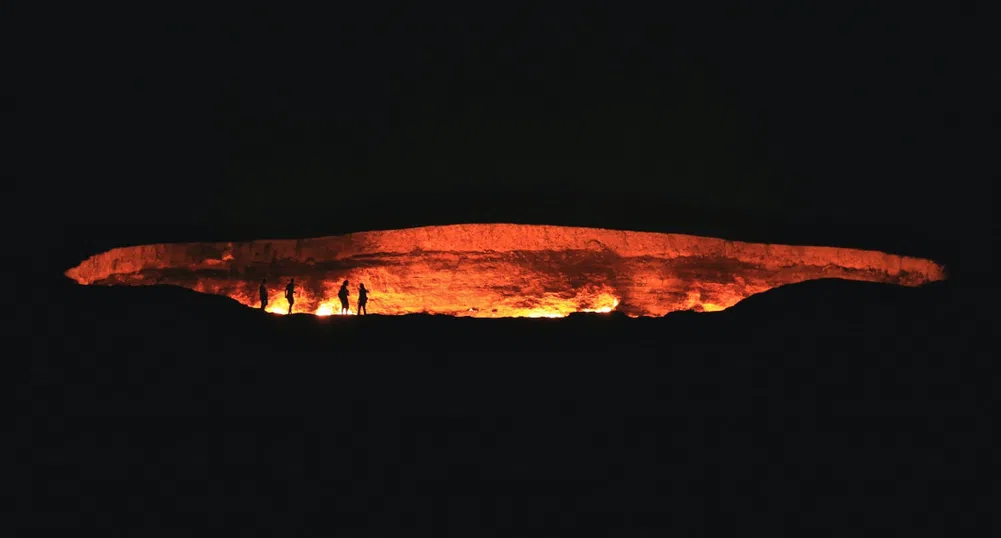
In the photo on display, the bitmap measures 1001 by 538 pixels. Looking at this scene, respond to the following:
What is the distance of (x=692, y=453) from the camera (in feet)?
32.4

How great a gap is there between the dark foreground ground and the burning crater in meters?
4.28

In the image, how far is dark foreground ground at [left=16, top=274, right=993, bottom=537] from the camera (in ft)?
30.3

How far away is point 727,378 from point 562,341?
6.34ft

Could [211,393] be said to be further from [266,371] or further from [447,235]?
[447,235]

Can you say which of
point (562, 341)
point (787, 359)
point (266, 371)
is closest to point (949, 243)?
point (787, 359)

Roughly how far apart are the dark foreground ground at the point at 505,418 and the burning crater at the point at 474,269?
14.0 ft

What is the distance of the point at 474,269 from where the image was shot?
15.8m

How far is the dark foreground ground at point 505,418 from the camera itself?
9242 mm

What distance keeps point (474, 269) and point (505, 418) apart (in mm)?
6030

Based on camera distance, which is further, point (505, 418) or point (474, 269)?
point (474, 269)

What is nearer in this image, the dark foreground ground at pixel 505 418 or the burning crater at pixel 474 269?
the dark foreground ground at pixel 505 418

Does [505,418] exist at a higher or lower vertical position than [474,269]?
lower

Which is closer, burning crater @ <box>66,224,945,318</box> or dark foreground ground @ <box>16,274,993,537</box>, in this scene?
dark foreground ground @ <box>16,274,993,537</box>

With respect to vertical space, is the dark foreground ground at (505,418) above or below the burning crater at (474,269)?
below
